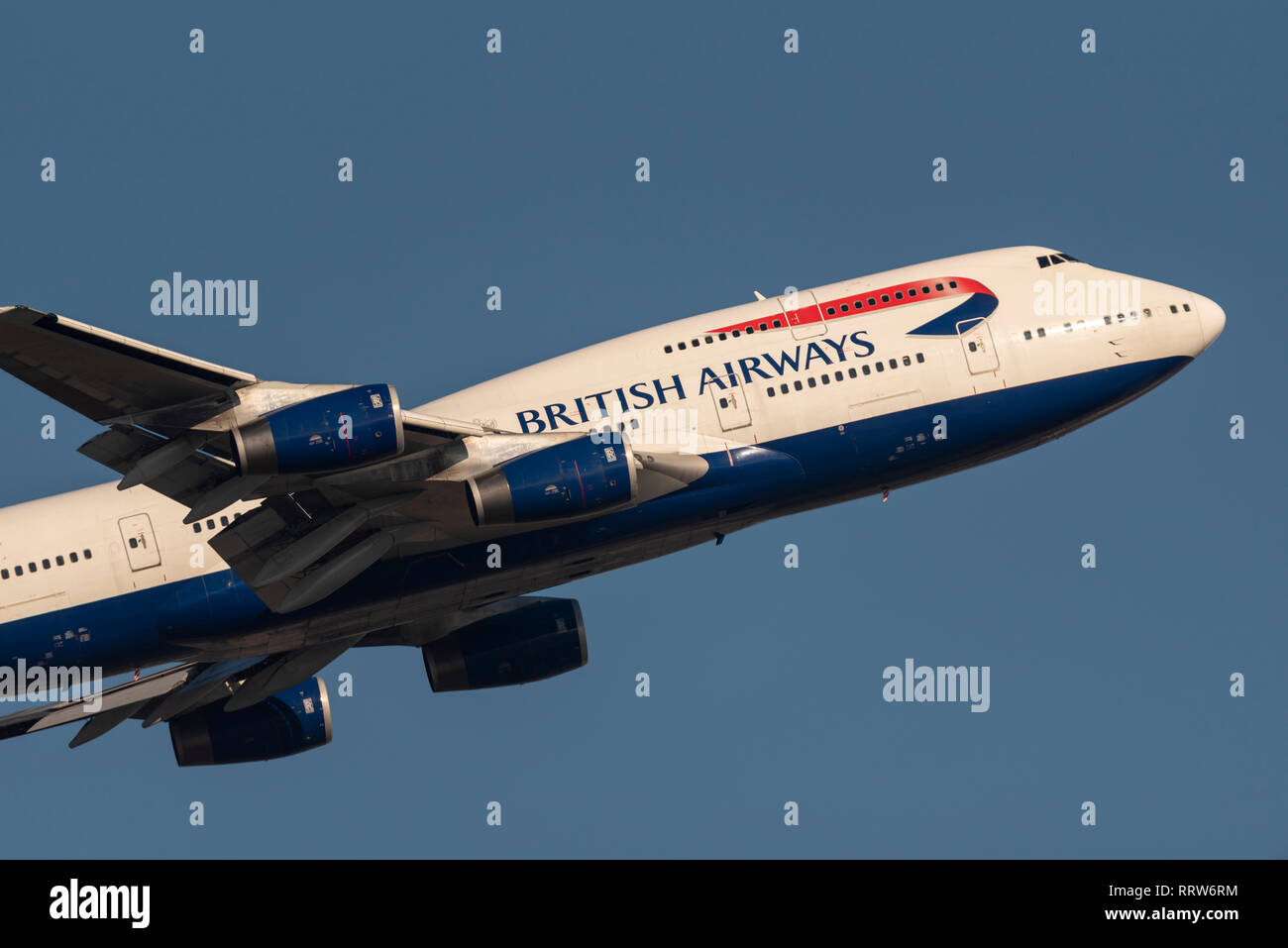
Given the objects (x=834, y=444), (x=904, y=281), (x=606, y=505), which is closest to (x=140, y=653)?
(x=606, y=505)

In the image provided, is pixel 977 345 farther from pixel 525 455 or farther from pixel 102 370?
pixel 102 370

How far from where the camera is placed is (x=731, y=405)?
43812mm

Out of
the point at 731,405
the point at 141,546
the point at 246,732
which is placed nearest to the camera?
the point at 141,546

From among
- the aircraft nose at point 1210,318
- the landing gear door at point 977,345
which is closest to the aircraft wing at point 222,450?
the landing gear door at point 977,345

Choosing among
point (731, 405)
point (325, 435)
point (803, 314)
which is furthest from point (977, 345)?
point (325, 435)

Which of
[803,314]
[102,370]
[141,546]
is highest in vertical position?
[803,314]

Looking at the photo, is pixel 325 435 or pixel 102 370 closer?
pixel 102 370

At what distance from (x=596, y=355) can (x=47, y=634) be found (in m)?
14.4

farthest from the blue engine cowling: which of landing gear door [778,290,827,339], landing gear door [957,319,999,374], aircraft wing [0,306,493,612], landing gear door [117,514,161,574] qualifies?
landing gear door [957,319,999,374]

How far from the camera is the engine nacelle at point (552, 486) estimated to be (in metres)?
39.9

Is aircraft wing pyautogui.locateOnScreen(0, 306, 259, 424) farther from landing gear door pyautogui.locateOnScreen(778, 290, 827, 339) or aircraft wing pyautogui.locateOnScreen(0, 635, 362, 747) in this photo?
landing gear door pyautogui.locateOnScreen(778, 290, 827, 339)

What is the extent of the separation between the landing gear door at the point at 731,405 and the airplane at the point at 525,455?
5cm

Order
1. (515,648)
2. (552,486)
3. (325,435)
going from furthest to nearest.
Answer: (515,648) < (552,486) < (325,435)

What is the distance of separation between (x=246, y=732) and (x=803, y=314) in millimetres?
19055
